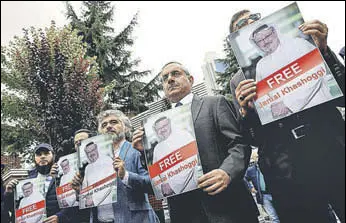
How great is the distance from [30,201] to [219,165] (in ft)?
6.28

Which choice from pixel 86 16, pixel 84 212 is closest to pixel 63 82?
pixel 84 212

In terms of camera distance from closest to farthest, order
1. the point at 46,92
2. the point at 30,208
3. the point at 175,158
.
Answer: the point at 175,158, the point at 30,208, the point at 46,92

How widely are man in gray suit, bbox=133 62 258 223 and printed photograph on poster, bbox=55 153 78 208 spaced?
864mm

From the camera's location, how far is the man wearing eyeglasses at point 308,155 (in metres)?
1.39

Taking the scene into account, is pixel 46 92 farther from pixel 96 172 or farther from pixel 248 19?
pixel 248 19

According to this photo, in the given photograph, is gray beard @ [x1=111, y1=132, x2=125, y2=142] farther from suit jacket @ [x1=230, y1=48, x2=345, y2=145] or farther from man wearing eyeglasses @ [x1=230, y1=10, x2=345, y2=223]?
man wearing eyeglasses @ [x1=230, y1=10, x2=345, y2=223]

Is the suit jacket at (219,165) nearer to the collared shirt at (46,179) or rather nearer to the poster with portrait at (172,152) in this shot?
the poster with portrait at (172,152)

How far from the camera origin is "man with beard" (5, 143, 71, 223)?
254 centimetres

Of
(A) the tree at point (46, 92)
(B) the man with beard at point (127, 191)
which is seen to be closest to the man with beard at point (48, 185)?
(B) the man with beard at point (127, 191)

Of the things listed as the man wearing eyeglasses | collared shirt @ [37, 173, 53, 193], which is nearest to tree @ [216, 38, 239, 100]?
collared shirt @ [37, 173, 53, 193]

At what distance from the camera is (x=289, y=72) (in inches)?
56.4

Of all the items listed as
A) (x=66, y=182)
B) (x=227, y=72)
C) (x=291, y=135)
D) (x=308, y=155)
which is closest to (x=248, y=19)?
(x=291, y=135)

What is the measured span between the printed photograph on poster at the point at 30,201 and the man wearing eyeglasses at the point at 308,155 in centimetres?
202

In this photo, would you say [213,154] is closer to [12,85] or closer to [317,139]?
[317,139]
